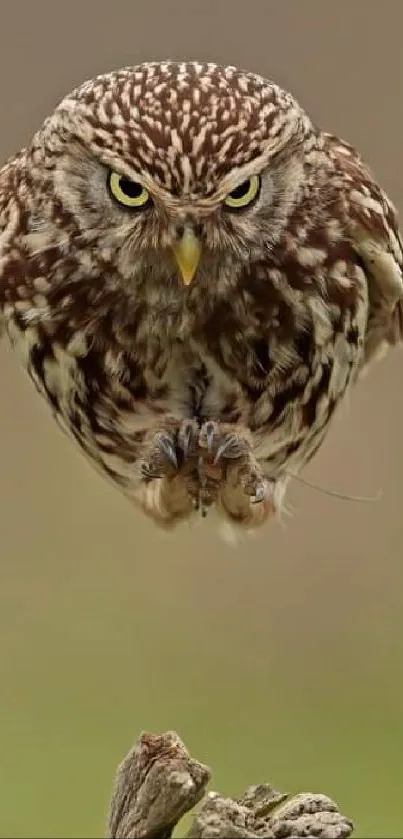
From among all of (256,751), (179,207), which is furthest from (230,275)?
(256,751)

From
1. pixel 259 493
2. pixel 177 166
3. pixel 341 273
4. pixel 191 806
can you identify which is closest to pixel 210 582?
pixel 259 493

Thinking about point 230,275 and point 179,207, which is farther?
point 230,275

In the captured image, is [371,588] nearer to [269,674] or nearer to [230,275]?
[269,674]

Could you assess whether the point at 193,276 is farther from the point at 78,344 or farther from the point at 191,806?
the point at 191,806

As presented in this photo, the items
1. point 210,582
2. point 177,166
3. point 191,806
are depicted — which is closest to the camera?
point 191,806

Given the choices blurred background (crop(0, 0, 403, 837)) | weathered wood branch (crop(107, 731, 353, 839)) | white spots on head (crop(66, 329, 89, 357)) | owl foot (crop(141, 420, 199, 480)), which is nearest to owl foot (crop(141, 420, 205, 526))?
owl foot (crop(141, 420, 199, 480))

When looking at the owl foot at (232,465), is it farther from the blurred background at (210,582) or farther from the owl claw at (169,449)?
the blurred background at (210,582)

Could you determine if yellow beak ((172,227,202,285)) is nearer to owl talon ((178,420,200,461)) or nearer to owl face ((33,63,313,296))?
owl face ((33,63,313,296))
